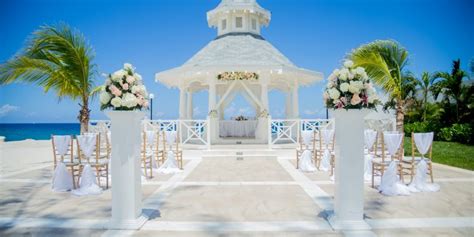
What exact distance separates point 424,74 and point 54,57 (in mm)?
18836

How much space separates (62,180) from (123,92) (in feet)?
11.0

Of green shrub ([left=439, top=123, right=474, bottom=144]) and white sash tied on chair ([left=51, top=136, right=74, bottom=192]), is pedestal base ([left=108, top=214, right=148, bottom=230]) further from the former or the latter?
green shrub ([left=439, top=123, right=474, bottom=144])

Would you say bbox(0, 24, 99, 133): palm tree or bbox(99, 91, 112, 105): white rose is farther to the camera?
bbox(0, 24, 99, 133): palm tree

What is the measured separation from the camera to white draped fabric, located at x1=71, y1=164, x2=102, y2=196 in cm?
625

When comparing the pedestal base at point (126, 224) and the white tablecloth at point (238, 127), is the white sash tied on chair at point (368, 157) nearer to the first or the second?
the pedestal base at point (126, 224)

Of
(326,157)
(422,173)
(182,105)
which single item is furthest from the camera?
(182,105)

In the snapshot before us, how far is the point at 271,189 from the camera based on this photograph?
255 inches

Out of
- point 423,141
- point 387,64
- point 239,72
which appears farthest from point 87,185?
point 387,64

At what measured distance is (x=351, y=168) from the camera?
4238 millimetres

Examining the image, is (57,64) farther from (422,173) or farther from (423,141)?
(422,173)

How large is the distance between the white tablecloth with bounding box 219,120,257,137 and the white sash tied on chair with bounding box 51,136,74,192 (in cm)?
1109

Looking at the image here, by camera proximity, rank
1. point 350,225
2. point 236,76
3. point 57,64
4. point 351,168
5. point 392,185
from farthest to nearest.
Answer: point 236,76
point 57,64
point 392,185
point 351,168
point 350,225

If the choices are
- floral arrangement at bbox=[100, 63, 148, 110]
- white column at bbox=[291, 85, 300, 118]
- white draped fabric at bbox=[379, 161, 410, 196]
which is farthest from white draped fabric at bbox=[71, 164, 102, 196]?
white column at bbox=[291, 85, 300, 118]

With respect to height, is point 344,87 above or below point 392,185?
above
